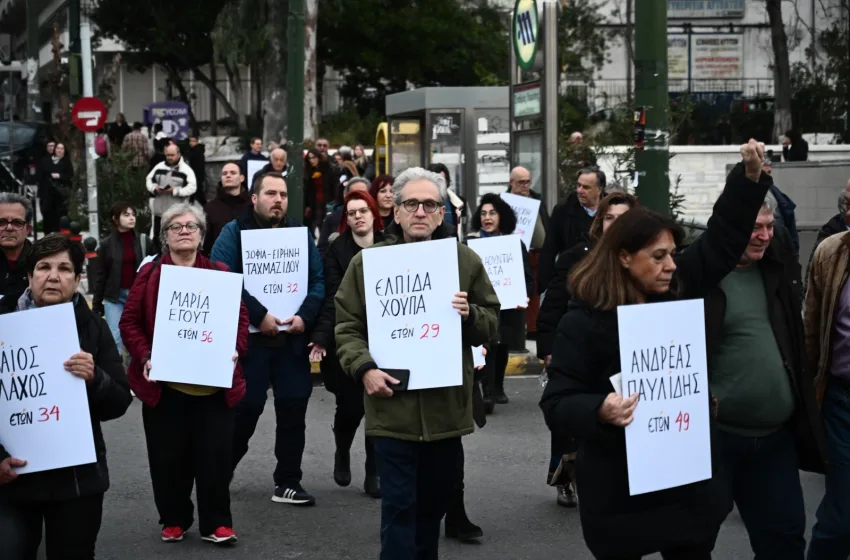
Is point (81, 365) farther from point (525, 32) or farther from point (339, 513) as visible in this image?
point (525, 32)

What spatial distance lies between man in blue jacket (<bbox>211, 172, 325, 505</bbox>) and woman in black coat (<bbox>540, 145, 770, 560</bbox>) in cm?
347

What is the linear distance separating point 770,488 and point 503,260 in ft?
19.1

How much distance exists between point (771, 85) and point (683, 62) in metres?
6.33

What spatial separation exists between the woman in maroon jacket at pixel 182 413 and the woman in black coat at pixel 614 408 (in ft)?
9.27

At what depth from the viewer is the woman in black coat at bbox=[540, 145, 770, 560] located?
4.37 meters

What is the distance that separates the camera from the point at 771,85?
56125 mm

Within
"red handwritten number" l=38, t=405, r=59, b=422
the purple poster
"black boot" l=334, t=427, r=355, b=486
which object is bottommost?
"black boot" l=334, t=427, r=355, b=486

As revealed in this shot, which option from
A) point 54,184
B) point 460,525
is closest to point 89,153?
point 54,184

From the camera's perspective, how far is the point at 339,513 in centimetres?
777

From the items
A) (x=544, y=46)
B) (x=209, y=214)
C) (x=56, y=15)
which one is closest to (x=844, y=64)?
(x=544, y=46)

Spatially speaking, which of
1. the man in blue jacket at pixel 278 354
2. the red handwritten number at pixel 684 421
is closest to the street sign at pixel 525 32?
the man in blue jacket at pixel 278 354

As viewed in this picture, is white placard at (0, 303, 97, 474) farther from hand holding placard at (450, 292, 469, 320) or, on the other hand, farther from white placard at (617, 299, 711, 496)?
white placard at (617, 299, 711, 496)

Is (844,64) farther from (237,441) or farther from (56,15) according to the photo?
(56,15)

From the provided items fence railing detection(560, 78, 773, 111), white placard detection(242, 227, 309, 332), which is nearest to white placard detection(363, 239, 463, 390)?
white placard detection(242, 227, 309, 332)
